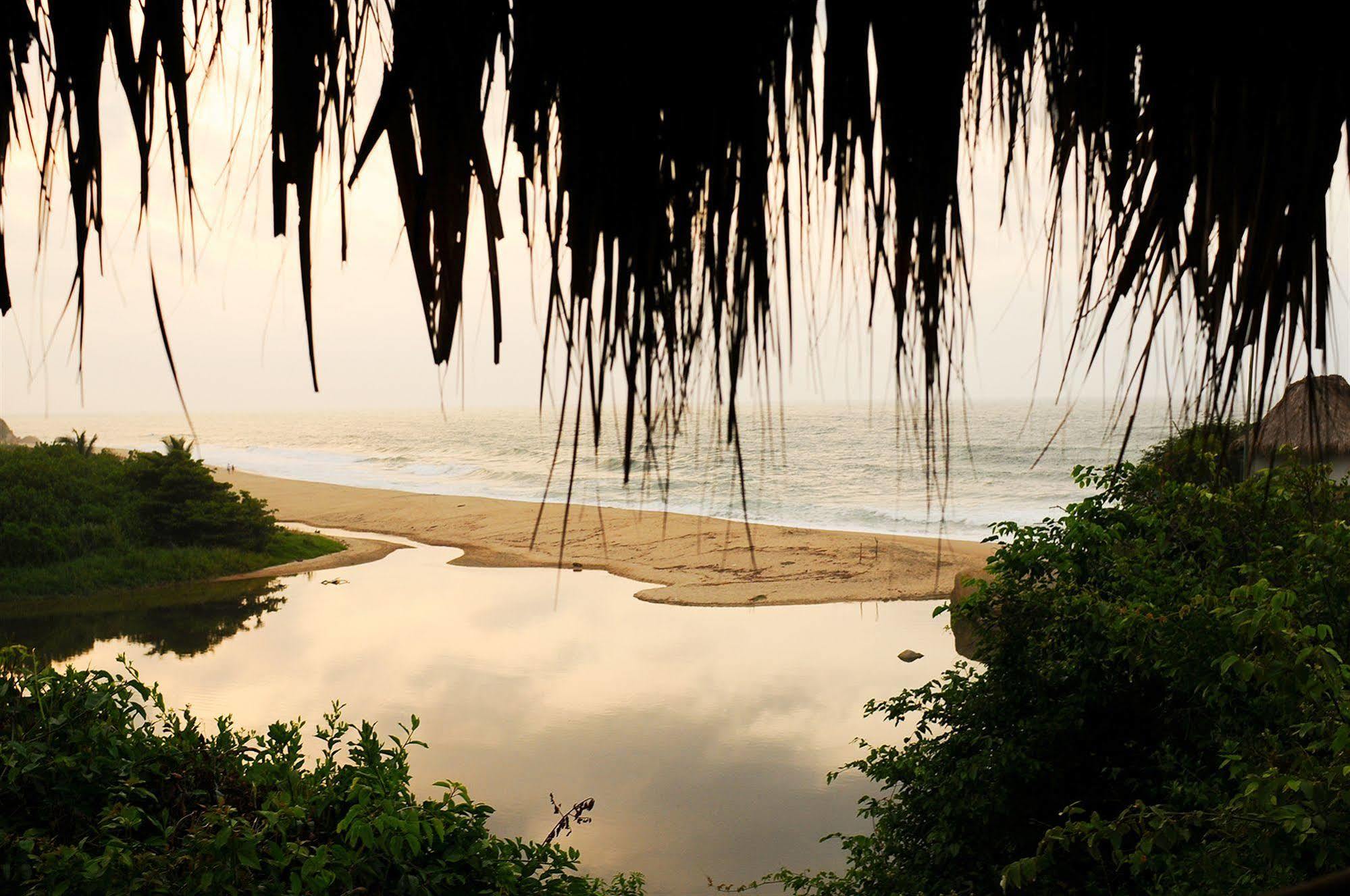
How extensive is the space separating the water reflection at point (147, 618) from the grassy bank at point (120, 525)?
826 mm

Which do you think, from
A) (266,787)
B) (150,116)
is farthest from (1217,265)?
(266,787)

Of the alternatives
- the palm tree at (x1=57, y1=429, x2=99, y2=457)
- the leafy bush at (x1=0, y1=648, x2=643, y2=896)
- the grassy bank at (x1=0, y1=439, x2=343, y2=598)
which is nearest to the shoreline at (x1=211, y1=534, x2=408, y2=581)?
the grassy bank at (x1=0, y1=439, x2=343, y2=598)

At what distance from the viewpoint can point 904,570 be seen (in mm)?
19938

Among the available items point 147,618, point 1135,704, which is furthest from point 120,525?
point 1135,704

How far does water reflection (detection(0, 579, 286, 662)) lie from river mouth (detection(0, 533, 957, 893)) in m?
0.06

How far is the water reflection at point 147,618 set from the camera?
48.9 ft

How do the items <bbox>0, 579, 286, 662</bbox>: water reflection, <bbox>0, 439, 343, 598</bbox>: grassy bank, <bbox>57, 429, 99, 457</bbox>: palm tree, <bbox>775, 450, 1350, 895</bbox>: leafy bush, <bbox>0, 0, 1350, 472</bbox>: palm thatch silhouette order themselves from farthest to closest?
<bbox>57, 429, 99, 457</bbox>: palm tree, <bbox>0, 439, 343, 598</bbox>: grassy bank, <bbox>0, 579, 286, 662</bbox>: water reflection, <bbox>775, 450, 1350, 895</bbox>: leafy bush, <bbox>0, 0, 1350, 472</bbox>: palm thatch silhouette

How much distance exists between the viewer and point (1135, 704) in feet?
16.4

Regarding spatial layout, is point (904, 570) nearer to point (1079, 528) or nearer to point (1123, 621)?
point (1079, 528)

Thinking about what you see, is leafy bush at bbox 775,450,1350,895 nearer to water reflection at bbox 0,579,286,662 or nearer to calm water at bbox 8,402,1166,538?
calm water at bbox 8,402,1166,538

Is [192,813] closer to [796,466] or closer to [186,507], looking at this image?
[186,507]

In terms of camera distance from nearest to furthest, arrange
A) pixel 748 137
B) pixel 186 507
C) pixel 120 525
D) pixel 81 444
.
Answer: pixel 748 137, pixel 120 525, pixel 186 507, pixel 81 444

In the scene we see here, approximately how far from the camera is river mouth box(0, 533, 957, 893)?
8875 millimetres

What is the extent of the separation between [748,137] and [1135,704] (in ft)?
16.4
